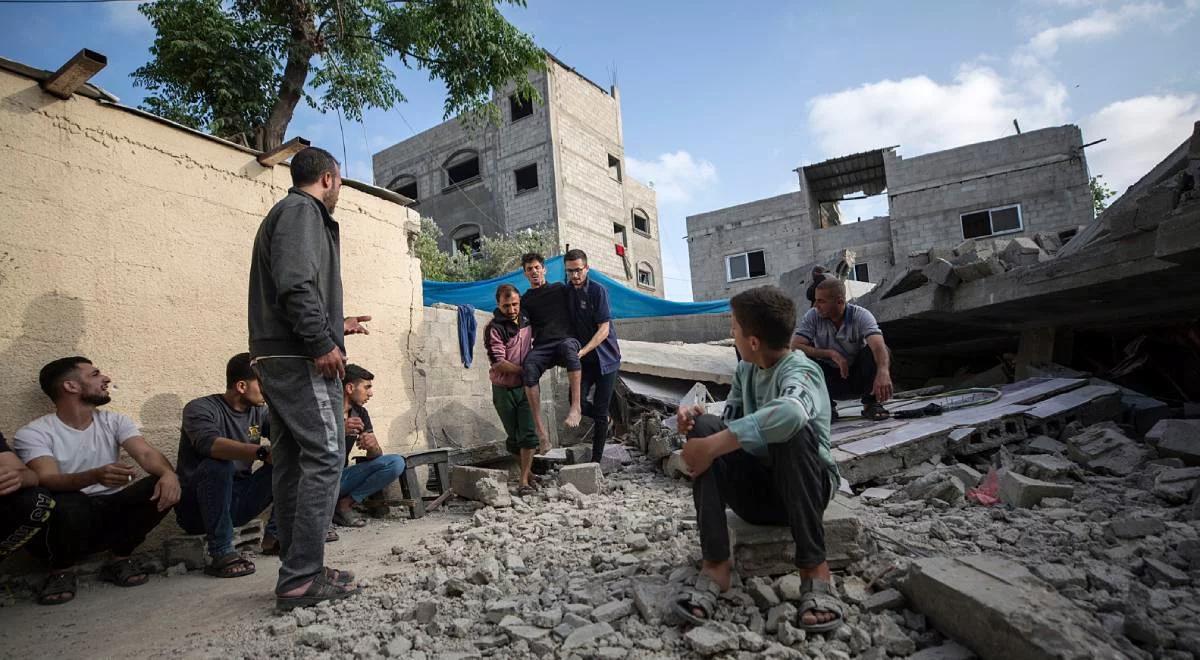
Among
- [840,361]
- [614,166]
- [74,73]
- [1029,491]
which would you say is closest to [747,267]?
[614,166]

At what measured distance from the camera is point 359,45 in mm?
10445

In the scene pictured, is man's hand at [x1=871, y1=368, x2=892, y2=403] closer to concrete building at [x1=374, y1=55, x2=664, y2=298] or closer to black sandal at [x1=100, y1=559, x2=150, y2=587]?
black sandal at [x1=100, y1=559, x2=150, y2=587]

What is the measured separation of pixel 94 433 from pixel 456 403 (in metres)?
3.45

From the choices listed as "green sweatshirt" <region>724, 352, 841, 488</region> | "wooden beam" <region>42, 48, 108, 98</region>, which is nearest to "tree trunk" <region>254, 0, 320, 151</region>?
"wooden beam" <region>42, 48, 108, 98</region>

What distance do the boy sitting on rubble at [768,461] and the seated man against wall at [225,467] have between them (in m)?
2.44

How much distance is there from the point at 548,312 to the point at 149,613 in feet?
10.3

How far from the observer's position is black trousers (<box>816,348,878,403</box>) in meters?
4.83

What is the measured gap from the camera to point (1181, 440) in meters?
3.63

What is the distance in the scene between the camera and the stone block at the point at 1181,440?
11.7 ft

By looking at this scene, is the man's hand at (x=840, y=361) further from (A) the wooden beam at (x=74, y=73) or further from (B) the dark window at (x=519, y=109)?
(B) the dark window at (x=519, y=109)

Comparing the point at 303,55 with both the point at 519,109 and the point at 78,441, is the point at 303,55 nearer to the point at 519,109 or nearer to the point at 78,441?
the point at 78,441

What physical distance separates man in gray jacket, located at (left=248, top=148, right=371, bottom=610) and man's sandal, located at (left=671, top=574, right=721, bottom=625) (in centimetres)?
144

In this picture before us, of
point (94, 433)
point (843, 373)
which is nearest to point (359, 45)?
point (94, 433)

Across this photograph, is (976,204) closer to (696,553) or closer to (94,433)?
(696,553)
